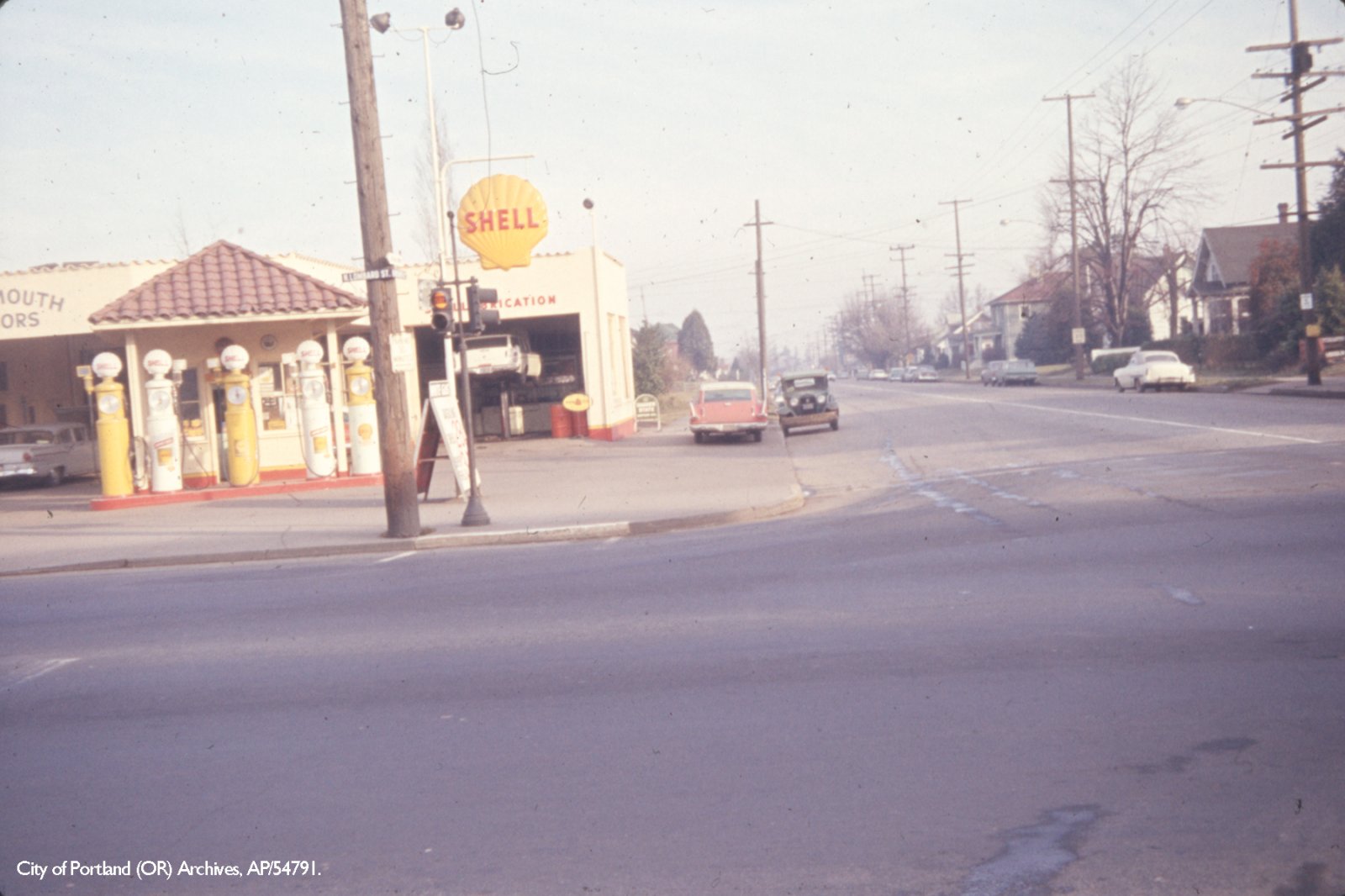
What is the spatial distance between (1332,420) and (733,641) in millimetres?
19185

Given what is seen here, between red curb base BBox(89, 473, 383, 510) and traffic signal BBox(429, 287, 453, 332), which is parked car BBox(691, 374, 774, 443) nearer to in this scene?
red curb base BBox(89, 473, 383, 510)

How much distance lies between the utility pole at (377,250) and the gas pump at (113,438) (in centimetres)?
1005

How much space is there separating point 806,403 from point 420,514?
19.3 m

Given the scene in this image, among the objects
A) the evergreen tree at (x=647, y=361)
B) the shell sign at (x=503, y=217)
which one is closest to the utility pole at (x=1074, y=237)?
the evergreen tree at (x=647, y=361)

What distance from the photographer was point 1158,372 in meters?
43.2

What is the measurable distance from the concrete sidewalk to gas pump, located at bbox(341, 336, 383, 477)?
578 mm

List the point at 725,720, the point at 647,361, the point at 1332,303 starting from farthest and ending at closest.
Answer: the point at 647,361 < the point at 1332,303 < the point at 725,720

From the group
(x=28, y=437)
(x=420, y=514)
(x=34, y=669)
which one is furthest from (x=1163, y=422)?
(x=28, y=437)

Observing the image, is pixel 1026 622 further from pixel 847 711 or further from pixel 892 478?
pixel 892 478

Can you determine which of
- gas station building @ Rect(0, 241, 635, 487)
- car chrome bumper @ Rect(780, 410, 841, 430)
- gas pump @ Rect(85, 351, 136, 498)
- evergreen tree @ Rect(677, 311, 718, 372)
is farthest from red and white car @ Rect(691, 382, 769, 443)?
evergreen tree @ Rect(677, 311, 718, 372)

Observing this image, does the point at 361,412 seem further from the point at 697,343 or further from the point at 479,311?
the point at 697,343

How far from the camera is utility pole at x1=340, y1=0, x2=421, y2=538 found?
600 inches

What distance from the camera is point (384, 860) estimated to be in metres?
4.68

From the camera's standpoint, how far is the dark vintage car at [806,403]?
35.6 metres
